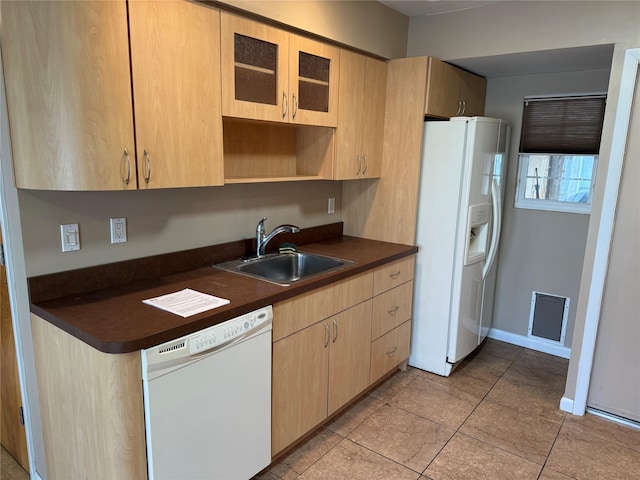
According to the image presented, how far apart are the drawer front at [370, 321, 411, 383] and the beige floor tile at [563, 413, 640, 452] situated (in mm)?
1034

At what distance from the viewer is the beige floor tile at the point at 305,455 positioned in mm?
2109

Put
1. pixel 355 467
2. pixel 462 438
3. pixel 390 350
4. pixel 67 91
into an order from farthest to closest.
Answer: pixel 390 350, pixel 462 438, pixel 355 467, pixel 67 91

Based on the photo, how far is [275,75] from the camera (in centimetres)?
211

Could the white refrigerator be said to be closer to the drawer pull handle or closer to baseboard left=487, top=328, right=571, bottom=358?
baseboard left=487, top=328, right=571, bottom=358

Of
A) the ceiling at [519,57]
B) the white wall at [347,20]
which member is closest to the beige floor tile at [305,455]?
the white wall at [347,20]

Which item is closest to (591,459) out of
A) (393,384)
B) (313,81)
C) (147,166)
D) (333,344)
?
(393,384)

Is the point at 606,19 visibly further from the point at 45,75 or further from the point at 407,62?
the point at 45,75

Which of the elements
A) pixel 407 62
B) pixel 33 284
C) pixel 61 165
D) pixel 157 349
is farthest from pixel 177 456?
pixel 407 62

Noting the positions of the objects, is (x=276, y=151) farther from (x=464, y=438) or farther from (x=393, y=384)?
(x=464, y=438)

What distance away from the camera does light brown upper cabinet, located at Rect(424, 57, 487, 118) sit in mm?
2762

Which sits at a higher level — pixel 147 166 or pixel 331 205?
pixel 147 166

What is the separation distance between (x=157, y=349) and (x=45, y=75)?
991 millimetres

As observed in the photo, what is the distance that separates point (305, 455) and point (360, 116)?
1968mm

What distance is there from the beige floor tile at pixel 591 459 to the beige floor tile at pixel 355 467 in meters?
0.79
